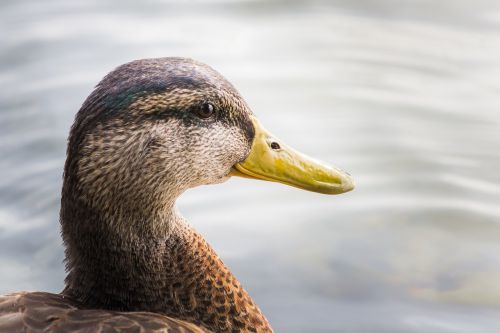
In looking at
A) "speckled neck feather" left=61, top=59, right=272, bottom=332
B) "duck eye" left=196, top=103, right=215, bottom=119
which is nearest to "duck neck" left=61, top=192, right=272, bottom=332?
"speckled neck feather" left=61, top=59, right=272, bottom=332

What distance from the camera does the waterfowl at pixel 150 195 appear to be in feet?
12.1

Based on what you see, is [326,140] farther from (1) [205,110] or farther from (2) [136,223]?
(2) [136,223]

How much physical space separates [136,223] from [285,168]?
2.24 feet

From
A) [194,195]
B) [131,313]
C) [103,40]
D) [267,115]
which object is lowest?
[131,313]

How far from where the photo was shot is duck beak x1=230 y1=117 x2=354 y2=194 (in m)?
4.20

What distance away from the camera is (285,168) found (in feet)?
13.9

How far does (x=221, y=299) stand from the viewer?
13.5 ft

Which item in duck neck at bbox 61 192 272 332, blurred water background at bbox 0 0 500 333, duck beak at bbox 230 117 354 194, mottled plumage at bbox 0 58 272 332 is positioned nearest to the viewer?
mottled plumage at bbox 0 58 272 332

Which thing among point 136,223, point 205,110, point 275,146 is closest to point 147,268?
point 136,223

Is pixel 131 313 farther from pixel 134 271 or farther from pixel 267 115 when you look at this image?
pixel 267 115

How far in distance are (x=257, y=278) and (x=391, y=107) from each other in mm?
1731

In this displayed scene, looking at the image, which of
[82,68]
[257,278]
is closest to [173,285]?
[257,278]

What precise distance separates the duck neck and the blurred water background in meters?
1.06

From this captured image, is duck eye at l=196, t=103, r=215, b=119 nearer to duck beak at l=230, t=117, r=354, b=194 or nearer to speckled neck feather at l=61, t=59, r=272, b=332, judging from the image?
speckled neck feather at l=61, t=59, r=272, b=332
